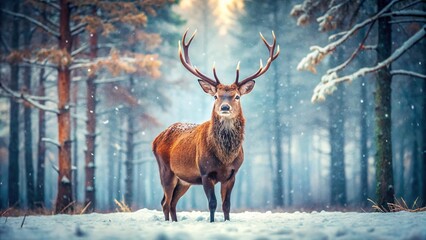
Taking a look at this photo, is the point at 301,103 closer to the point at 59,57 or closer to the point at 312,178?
the point at 59,57

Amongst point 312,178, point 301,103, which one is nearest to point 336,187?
point 301,103

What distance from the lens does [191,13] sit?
957 inches

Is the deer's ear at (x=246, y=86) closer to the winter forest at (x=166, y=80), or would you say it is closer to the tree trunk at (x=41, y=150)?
the winter forest at (x=166, y=80)

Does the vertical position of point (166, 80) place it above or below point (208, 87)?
above

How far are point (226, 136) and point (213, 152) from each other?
33 centimetres

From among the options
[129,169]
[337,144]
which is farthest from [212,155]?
[337,144]

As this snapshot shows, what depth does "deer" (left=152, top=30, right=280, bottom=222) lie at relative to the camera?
623cm

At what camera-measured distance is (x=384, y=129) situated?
29.0 feet

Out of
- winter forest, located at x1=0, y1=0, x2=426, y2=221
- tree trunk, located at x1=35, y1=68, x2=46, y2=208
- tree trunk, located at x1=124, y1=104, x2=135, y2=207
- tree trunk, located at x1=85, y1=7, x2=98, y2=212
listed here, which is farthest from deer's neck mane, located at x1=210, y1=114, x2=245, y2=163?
tree trunk, located at x1=35, y1=68, x2=46, y2=208

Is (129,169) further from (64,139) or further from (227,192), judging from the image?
(227,192)

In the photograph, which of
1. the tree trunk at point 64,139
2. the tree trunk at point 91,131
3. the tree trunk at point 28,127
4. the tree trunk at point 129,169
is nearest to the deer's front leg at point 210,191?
the tree trunk at point 64,139

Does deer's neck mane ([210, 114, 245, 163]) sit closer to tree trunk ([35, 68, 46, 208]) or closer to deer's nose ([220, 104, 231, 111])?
deer's nose ([220, 104, 231, 111])

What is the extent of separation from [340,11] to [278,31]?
8.83 meters

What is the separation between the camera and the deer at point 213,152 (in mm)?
6234
